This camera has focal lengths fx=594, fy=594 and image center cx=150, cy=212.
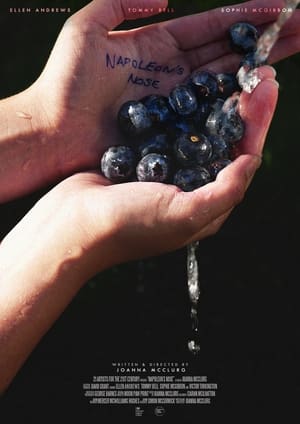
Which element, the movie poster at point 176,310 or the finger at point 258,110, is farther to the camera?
the movie poster at point 176,310

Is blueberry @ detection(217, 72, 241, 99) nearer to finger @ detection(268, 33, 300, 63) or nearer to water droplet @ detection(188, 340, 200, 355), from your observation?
finger @ detection(268, 33, 300, 63)

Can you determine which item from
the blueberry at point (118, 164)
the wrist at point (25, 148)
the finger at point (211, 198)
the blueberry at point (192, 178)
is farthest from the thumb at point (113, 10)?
A: the finger at point (211, 198)

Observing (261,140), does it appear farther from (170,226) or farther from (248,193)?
(248,193)

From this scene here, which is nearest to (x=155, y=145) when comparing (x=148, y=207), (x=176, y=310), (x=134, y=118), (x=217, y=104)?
(x=134, y=118)

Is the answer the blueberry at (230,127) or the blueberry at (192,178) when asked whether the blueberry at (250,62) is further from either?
the blueberry at (192,178)

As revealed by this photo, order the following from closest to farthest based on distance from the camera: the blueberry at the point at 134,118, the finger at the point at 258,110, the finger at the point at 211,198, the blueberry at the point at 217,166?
the finger at the point at 211,198
the finger at the point at 258,110
the blueberry at the point at 217,166
the blueberry at the point at 134,118

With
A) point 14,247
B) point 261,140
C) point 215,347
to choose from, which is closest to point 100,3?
point 261,140

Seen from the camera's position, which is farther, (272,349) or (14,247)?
(272,349)

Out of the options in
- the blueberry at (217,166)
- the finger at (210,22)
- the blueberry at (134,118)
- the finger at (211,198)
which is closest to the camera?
the finger at (211,198)
